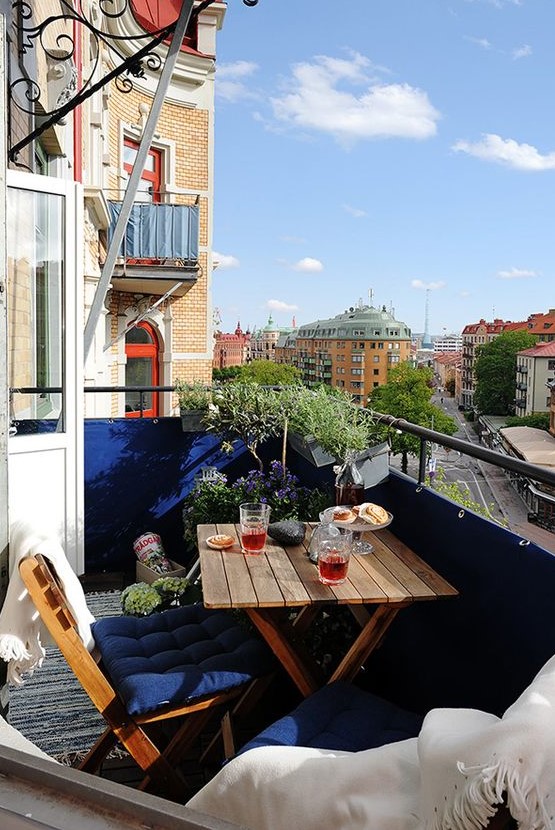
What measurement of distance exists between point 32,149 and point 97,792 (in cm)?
433

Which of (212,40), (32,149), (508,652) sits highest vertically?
(212,40)

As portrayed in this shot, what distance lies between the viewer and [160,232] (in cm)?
920

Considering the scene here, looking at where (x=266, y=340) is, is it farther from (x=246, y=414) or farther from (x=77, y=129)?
(x=246, y=414)

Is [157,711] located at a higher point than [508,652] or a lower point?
lower

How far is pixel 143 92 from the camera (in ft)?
35.9

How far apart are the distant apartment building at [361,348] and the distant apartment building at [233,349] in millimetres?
9138

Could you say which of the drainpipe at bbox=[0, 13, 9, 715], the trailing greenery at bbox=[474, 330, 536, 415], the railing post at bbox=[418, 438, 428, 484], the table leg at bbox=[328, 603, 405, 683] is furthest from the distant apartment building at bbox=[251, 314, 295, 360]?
the drainpipe at bbox=[0, 13, 9, 715]

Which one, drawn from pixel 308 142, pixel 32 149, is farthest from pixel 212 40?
pixel 308 142

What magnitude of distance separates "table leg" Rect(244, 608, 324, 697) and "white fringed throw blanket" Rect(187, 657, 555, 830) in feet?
2.12

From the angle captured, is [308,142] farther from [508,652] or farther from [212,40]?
[508,652]

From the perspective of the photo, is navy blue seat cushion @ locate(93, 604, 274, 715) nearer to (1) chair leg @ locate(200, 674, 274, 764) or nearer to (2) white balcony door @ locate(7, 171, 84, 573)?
(1) chair leg @ locate(200, 674, 274, 764)

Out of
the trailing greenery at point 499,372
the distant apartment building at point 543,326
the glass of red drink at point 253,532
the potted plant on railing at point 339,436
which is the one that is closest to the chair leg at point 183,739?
the glass of red drink at point 253,532

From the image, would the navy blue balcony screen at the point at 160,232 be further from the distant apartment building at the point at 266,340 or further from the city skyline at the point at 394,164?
the distant apartment building at the point at 266,340

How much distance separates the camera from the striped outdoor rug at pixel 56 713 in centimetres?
245
